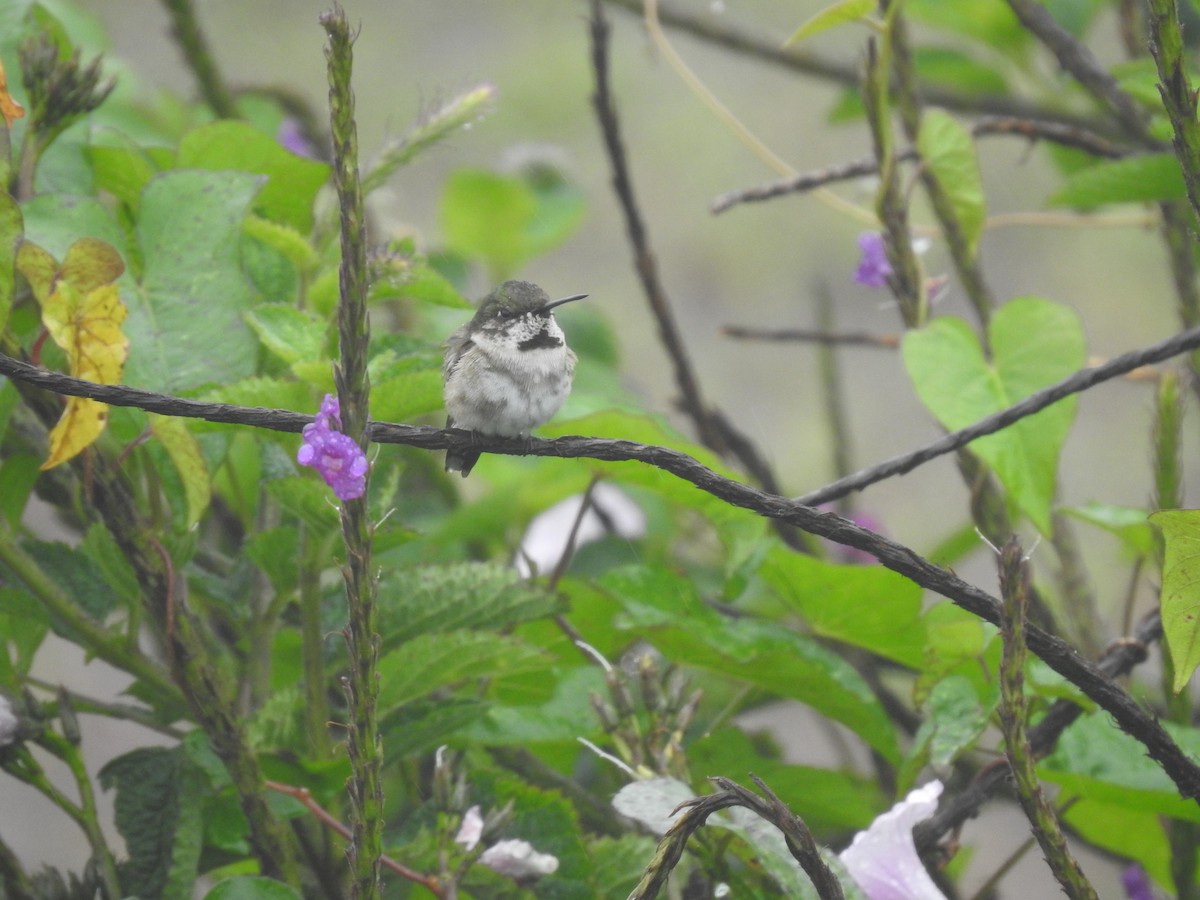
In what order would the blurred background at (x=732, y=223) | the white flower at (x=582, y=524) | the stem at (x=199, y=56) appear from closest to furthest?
the stem at (x=199, y=56)
the white flower at (x=582, y=524)
the blurred background at (x=732, y=223)

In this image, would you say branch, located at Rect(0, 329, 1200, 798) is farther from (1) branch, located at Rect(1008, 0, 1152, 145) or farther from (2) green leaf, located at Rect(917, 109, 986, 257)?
(1) branch, located at Rect(1008, 0, 1152, 145)

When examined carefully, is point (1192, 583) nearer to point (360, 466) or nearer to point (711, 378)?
point (360, 466)

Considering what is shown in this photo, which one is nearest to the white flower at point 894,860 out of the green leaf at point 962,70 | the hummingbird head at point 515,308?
Answer: the hummingbird head at point 515,308

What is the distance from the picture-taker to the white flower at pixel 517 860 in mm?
952

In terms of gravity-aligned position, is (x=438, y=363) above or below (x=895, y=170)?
below

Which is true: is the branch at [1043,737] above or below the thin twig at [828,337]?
below

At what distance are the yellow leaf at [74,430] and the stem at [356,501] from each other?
0.28m

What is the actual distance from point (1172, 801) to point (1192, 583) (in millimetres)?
270

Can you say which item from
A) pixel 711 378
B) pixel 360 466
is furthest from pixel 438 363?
pixel 711 378

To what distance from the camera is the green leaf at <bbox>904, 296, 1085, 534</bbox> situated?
115cm

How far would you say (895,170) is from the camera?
1.27 m

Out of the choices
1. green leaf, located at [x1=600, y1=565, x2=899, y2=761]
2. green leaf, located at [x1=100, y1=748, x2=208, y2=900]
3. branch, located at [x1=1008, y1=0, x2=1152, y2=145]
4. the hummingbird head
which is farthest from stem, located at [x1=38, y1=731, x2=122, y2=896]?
branch, located at [x1=1008, y1=0, x2=1152, y2=145]

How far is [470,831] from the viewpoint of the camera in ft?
3.09

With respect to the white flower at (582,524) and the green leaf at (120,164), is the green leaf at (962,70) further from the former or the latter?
the green leaf at (120,164)
